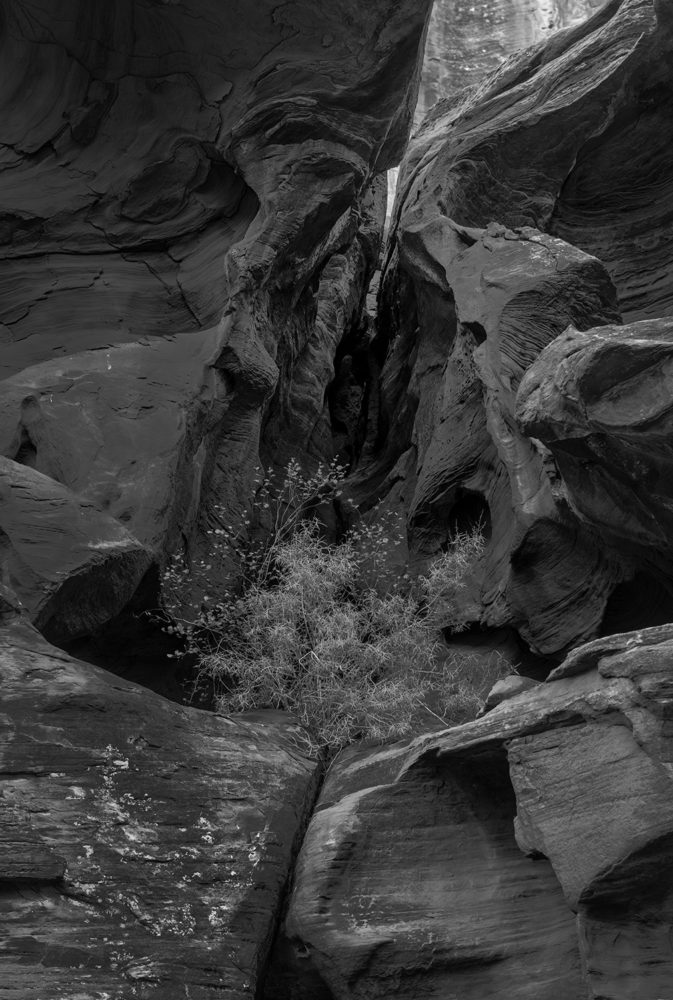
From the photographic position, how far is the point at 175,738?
609 cm

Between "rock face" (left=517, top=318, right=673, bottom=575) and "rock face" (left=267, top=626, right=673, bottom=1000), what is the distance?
159cm

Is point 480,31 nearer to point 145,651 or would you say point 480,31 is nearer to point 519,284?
point 519,284

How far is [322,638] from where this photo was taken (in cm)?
802

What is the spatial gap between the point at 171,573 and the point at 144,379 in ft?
6.76

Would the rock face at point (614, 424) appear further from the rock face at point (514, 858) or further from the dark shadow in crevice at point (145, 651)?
the dark shadow in crevice at point (145, 651)

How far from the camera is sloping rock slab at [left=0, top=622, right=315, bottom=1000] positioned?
198 inches

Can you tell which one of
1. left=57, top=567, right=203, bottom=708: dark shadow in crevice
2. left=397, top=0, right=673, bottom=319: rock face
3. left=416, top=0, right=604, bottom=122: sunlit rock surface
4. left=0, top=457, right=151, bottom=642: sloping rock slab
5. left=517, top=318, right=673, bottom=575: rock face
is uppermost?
left=416, top=0, right=604, bottom=122: sunlit rock surface

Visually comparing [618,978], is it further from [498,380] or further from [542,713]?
[498,380]

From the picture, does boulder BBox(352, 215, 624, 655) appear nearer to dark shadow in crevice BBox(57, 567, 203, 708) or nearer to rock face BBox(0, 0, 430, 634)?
rock face BBox(0, 0, 430, 634)

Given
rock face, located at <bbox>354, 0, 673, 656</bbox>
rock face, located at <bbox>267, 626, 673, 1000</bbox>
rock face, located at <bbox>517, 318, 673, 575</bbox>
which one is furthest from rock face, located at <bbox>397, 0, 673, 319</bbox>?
rock face, located at <bbox>267, 626, 673, 1000</bbox>

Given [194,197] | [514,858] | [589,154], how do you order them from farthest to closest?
[589,154] → [194,197] → [514,858]

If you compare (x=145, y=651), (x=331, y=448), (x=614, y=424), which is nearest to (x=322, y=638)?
(x=145, y=651)

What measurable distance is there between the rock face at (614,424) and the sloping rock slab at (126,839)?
2.85 m

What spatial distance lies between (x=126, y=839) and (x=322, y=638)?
111 inches
